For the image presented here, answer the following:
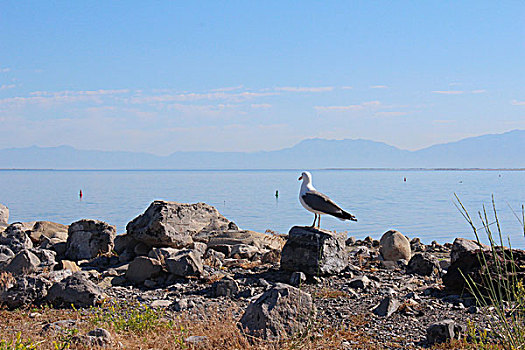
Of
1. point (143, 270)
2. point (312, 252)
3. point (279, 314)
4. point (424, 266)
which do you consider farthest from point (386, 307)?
point (143, 270)

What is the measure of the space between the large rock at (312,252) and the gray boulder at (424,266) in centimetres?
176

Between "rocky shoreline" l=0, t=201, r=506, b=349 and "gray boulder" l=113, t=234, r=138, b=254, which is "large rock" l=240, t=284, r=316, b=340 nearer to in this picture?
"rocky shoreline" l=0, t=201, r=506, b=349

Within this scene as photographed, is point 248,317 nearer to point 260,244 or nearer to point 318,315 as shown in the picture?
point 318,315

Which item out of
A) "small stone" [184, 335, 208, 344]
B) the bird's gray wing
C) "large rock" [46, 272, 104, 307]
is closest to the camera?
"small stone" [184, 335, 208, 344]

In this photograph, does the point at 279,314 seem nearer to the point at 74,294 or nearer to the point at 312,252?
the point at 74,294

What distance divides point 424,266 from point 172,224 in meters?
6.24

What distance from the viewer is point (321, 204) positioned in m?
12.0

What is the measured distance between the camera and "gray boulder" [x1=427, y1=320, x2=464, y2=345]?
763 cm

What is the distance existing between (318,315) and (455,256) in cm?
472

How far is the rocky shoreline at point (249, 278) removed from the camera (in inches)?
308

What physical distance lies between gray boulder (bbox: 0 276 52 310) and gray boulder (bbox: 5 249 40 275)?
65.8 inches

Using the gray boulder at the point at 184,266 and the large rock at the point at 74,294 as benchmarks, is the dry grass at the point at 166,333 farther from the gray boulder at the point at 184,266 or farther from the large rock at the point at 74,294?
the gray boulder at the point at 184,266

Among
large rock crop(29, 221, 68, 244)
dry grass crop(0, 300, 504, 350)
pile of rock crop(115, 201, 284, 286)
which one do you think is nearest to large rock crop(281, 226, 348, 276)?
pile of rock crop(115, 201, 284, 286)

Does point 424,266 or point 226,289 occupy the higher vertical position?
point 424,266
